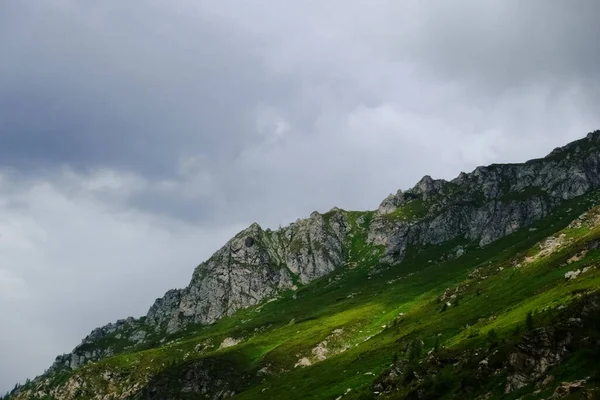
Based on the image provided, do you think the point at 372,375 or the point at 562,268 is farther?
the point at 562,268

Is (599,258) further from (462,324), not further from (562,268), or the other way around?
(462,324)

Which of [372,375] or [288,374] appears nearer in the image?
[372,375]

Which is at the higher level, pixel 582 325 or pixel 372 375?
pixel 582 325

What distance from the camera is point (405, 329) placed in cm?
18625

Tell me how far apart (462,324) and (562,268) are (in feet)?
146

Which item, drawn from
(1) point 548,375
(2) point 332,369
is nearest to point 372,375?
(2) point 332,369

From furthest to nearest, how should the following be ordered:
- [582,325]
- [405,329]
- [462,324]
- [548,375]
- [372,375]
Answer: [405,329], [462,324], [372,375], [582,325], [548,375]

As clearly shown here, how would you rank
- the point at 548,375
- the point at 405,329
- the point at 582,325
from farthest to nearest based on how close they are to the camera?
the point at 405,329
the point at 582,325
the point at 548,375

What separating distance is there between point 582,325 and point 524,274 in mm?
145558

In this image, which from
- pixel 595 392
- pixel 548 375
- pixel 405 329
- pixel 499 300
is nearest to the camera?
pixel 595 392

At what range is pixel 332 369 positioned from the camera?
16212 cm

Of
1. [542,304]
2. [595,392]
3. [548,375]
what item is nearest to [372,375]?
[542,304]

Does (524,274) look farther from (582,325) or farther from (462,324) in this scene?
(582,325)

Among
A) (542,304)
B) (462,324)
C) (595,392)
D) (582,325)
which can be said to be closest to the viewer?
(595,392)
